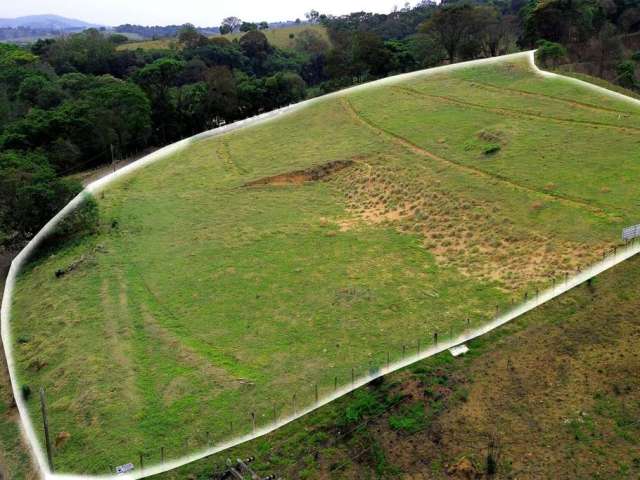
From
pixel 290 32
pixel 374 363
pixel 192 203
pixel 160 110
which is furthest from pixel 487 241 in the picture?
pixel 290 32

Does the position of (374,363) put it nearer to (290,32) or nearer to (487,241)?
(487,241)

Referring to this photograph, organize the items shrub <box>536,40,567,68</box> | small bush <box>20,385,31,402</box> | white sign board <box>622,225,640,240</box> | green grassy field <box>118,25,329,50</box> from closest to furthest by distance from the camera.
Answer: small bush <box>20,385,31,402</box> < white sign board <box>622,225,640,240</box> < shrub <box>536,40,567,68</box> < green grassy field <box>118,25,329,50</box>

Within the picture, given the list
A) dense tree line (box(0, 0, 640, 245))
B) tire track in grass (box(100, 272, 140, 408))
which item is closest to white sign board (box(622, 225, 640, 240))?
tire track in grass (box(100, 272, 140, 408))

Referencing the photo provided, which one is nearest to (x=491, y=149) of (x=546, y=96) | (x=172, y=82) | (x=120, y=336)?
(x=546, y=96)

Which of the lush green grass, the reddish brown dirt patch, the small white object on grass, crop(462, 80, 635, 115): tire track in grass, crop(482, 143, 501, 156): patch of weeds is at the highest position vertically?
crop(462, 80, 635, 115): tire track in grass

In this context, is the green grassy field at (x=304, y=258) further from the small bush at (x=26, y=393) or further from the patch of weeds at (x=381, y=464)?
the patch of weeds at (x=381, y=464)

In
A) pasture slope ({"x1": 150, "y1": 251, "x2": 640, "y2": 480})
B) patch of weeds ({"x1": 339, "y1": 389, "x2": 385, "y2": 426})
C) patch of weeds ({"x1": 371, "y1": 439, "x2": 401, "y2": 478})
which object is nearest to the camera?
pasture slope ({"x1": 150, "y1": 251, "x2": 640, "y2": 480})

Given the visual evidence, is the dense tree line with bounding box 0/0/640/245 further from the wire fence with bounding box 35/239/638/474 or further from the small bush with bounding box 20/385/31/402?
the wire fence with bounding box 35/239/638/474
